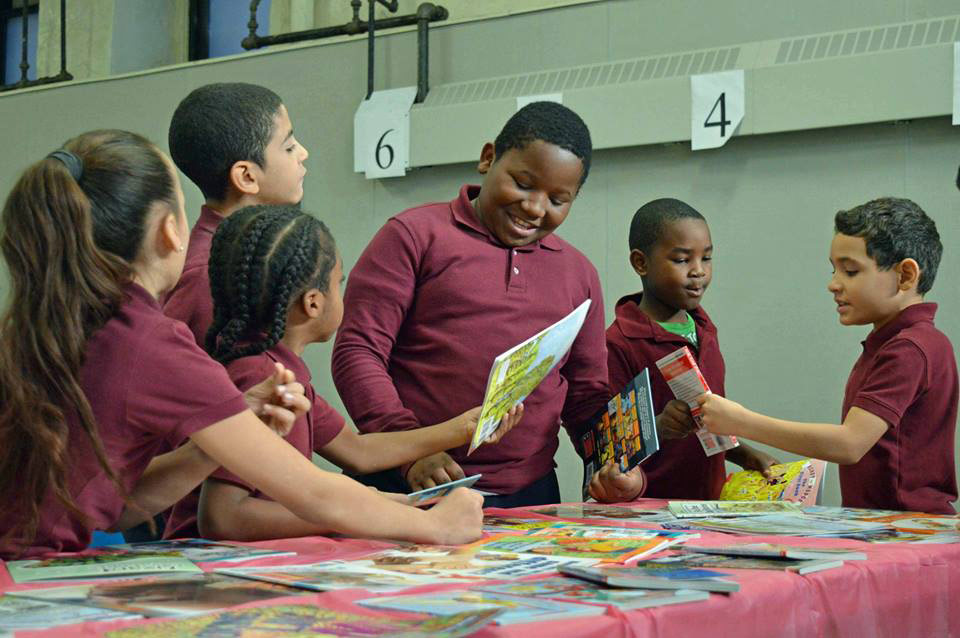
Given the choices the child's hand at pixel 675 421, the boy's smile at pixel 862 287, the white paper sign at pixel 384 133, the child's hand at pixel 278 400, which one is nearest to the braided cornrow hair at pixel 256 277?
the child's hand at pixel 278 400

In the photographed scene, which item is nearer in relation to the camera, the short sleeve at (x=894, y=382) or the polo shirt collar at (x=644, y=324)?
the short sleeve at (x=894, y=382)

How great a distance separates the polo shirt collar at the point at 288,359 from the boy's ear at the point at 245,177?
16.7 inches

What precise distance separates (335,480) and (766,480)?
1305 millimetres

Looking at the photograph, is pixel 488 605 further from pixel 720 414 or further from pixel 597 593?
pixel 720 414

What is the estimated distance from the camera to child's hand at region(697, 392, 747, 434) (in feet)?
6.83

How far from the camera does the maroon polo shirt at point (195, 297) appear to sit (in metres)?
1.67

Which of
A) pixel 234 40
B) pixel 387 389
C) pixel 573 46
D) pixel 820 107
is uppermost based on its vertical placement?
pixel 234 40

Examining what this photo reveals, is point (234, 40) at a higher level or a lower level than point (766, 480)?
higher

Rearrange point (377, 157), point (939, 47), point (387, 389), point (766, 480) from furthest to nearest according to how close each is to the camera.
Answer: point (377, 157)
point (939, 47)
point (766, 480)
point (387, 389)

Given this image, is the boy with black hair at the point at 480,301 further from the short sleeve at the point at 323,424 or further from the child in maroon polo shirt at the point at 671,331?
the child in maroon polo shirt at the point at 671,331

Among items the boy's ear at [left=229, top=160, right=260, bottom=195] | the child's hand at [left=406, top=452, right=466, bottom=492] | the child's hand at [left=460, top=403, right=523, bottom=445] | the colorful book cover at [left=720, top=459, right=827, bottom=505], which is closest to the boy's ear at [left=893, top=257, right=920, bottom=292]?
the colorful book cover at [left=720, top=459, right=827, bottom=505]

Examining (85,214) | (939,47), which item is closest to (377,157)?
(939,47)

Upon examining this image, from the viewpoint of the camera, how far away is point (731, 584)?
3.40 ft

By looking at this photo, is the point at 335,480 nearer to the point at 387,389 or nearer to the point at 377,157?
the point at 387,389
